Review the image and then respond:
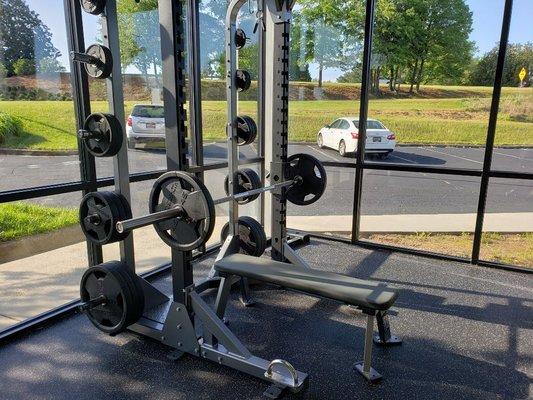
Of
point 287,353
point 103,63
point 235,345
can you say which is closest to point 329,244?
point 287,353

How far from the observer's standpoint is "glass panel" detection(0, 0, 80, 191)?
1.79 meters

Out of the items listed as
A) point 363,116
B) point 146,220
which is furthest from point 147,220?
point 363,116

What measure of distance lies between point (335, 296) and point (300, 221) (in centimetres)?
215

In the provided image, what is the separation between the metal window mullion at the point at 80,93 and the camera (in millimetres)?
1903

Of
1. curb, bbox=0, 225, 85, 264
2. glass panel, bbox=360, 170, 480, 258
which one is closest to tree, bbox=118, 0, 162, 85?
curb, bbox=0, 225, 85, 264

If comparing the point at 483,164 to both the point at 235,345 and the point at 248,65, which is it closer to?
the point at 248,65

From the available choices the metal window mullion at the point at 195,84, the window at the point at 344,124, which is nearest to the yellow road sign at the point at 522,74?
the window at the point at 344,124

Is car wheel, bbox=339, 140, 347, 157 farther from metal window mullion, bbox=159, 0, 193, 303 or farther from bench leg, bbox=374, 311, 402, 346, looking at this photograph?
metal window mullion, bbox=159, 0, 193, 303

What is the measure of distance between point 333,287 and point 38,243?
1565mm

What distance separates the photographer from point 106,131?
1629 millimetres

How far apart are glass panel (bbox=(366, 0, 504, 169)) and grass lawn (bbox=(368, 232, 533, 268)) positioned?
0.64m

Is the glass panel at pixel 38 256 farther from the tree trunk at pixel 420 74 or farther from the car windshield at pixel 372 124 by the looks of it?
the tree trunk at pixel 420 74

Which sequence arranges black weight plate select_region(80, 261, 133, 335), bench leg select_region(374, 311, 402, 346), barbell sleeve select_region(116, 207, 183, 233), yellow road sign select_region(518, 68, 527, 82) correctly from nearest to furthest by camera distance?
barbell sleeve select_region(116, 207, 183, 233) → black weight plate select_region(80, 261, 133, 335) → bench leg select_region(374, 311, 402, 346) → yellow road sign select_region(518, 68, 527, 82)

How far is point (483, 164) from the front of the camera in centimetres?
268
